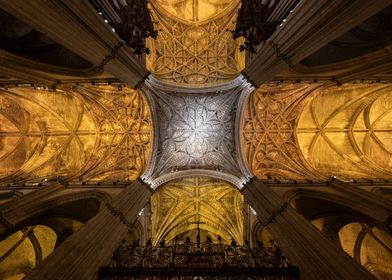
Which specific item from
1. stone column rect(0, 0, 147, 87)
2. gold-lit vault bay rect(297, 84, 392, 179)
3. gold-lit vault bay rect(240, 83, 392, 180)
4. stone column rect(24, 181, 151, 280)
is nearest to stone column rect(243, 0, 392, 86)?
stone column rect(0, 0, 147, 87)

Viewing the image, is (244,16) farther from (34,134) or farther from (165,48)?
(34,134)

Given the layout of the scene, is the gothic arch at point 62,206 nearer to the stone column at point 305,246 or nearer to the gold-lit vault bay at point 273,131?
the stone column at point 305,246

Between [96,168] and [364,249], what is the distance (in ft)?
40.4

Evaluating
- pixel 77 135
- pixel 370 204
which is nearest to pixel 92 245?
pixel 370 204

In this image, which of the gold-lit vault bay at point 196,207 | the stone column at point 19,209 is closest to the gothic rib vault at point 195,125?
the gold-lit vault bay at point 196,207

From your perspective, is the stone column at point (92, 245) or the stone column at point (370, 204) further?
the stone column at point (370, 204)

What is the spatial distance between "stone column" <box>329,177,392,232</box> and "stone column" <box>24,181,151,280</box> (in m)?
6.93

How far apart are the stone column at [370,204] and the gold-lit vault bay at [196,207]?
6171 millimetres

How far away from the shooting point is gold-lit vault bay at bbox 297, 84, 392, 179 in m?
11.4

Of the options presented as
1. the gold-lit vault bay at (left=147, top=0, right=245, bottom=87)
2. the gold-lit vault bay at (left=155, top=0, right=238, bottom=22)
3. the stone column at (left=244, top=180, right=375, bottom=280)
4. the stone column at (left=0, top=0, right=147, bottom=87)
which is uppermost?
the gold-lit vault bay at (left=155, top=0, right=238, bottom=22)

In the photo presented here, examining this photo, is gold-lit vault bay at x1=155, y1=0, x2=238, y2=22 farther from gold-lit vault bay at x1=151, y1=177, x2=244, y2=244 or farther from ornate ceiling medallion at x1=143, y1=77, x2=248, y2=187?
gold-lit vault bay at x1=151, y1=177, x2=244, y2=244

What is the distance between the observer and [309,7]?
4.98 m

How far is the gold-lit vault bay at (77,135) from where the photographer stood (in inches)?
460

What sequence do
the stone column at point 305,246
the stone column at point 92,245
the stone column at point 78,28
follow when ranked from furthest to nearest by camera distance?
the stone column at point 92,245 < the stone column at point 305,246 < the stone column at point 78,28
